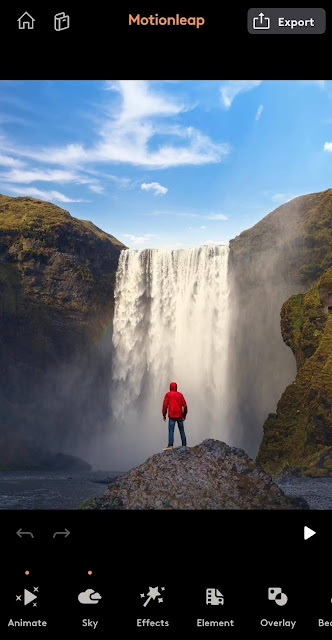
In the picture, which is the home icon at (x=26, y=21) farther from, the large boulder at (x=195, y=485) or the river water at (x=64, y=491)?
the river water at (x=64, y=491)

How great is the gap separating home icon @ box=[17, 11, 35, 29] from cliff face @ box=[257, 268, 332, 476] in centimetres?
3393

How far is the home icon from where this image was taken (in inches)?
216

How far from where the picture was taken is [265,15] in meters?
5.30

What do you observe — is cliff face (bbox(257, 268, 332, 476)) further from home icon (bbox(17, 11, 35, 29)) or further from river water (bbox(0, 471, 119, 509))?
home icon (bbox(17, 11, 35, 29))

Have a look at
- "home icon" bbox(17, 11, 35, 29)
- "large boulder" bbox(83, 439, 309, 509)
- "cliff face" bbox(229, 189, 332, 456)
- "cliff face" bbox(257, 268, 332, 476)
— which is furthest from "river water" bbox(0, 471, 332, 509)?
"cliff face" bbox(229, 189, 332, 456)

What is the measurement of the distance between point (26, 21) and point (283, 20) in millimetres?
2530

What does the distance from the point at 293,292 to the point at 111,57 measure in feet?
207

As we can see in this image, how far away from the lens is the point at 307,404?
148 feet

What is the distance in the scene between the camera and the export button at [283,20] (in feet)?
17.3
